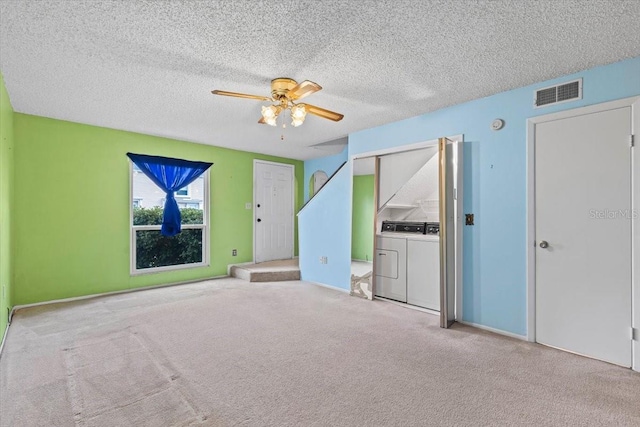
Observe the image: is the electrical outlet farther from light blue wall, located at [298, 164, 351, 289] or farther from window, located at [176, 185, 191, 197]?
window, located at [176, 185, 191, 197]

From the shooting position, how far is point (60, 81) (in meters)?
2.87

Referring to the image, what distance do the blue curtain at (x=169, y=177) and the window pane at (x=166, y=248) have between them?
30cm

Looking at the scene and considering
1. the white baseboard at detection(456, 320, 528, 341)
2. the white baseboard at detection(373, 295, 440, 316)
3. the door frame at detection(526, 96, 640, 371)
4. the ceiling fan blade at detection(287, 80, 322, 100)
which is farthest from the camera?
the white baseboard at detection(373, 295, 440, 316)

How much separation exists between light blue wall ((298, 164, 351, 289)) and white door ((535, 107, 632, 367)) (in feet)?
7.87

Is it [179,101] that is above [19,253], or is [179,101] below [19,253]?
above

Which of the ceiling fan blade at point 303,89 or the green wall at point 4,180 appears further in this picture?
the green wall at point 4,180

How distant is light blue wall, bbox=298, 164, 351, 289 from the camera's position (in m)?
4.65

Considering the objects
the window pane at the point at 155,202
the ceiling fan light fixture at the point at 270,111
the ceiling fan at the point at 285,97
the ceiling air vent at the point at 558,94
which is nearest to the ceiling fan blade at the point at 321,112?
the ceiling fan at the point at 285,97

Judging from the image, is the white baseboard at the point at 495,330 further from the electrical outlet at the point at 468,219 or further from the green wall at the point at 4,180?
the green wall at the point at 4,180

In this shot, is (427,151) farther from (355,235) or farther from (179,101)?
(179,101)

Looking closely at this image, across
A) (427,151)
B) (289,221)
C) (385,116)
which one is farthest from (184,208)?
(427,151)

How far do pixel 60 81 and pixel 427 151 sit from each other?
3.86 m

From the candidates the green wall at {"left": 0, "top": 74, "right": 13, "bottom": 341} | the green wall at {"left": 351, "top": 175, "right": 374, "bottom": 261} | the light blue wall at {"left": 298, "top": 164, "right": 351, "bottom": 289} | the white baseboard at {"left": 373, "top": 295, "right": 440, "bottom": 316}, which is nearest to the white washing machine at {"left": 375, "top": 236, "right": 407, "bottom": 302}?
the white baseboard at {"left": 373, "top": 295, "right": 440, "bottom": 316}

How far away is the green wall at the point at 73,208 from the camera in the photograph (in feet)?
12.4
